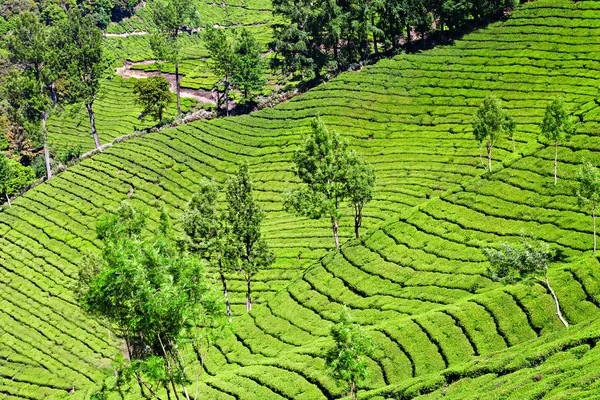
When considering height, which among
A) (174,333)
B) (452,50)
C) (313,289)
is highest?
(452,50)

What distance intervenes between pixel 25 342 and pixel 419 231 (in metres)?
46.1

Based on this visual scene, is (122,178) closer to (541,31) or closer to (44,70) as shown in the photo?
(44,70)

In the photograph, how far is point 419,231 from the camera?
65.4m

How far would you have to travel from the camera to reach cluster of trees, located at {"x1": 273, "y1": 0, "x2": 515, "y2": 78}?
112375 millimetres

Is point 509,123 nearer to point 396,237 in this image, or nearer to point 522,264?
point 396,237

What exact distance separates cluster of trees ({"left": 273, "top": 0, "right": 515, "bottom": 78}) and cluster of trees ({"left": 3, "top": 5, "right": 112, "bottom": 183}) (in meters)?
34.4

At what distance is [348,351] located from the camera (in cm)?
3719

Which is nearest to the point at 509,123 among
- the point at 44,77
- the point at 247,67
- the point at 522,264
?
the point at 522,264

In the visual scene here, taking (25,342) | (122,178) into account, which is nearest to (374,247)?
(25,342)

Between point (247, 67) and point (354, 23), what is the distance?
2007 cm

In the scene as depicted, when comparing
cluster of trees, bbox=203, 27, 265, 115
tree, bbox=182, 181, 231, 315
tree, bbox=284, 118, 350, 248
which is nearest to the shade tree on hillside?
tree, bbox=284, 118, 350, 248

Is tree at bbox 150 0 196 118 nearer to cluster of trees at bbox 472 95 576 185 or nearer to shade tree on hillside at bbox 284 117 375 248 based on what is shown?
shade tree on hillside at bbox 284 117 375 248

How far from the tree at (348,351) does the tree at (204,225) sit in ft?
85.0

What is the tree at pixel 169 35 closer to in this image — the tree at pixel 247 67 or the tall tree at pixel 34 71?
the tree at pixel 247 67
